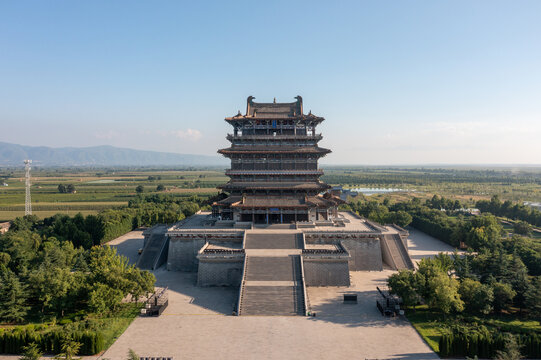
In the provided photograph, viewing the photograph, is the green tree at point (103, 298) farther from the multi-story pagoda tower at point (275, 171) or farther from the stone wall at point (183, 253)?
the multi-story pagoda tower at point (275, 171)

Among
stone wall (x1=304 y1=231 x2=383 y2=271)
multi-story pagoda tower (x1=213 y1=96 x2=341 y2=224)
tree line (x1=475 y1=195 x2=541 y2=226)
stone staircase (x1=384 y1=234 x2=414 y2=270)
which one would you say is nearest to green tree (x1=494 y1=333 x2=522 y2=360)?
stone staircase (x1=384 y1=234 x2=414 y2=270)

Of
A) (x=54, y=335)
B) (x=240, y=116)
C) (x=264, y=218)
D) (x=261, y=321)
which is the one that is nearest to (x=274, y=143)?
(x=240, y=116)

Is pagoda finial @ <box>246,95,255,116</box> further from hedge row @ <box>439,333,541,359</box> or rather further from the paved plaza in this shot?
hedge row @ <box>439,333,541,359</box>

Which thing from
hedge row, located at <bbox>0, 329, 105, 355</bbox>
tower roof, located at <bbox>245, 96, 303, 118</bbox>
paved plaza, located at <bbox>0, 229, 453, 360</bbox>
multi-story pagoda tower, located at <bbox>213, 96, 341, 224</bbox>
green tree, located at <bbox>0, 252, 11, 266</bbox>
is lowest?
paved plaza, located at <bbox>0, 229, 453, 360</bbox>

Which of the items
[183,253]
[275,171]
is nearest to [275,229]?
[275,171]

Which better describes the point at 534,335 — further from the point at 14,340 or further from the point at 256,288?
the point at 14,340

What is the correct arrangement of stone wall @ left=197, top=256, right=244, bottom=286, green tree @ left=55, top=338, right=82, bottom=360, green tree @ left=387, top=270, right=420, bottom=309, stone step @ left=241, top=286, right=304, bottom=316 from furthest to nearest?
stone wall @ left=197, top=256, right=244, bottom=286 < stone step @ left=241, top=286, right=304, bottom=316 < green tree @ left=387, top=270, right=420, bottom=309 < green tree @ left=55, top=338, right=82, bottom=360

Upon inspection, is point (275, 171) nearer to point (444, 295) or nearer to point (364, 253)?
point (364, 253)
